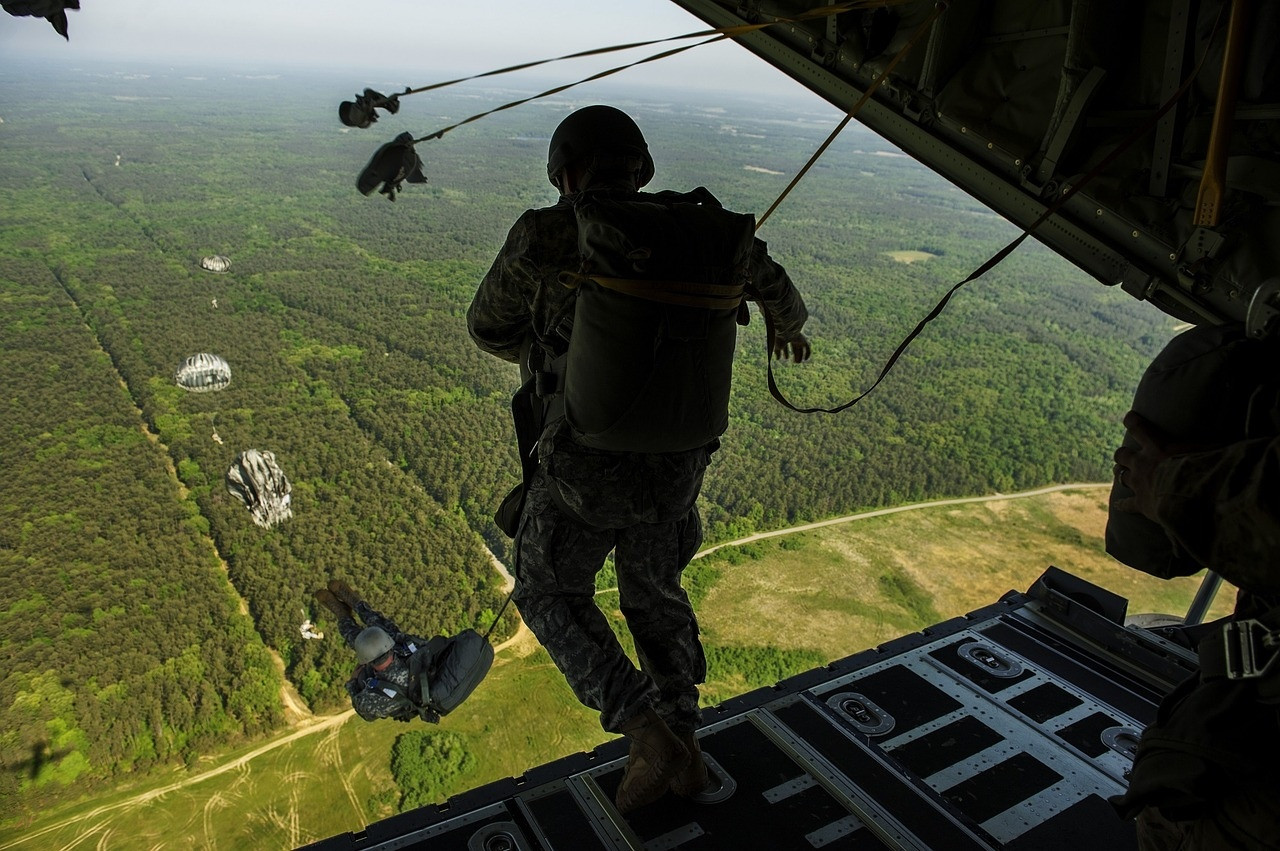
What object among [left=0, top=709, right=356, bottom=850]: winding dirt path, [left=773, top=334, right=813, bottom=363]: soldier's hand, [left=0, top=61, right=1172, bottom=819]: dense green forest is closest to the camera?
[left=773, top=334, right=813, bottom=363]: soldier's hand

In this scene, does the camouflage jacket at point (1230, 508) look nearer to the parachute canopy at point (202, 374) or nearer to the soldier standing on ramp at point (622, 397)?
the soldier standing on ramp at point (622, 397)

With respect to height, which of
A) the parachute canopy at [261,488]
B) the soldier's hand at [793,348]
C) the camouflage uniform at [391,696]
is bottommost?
the parachute canopy at [261,488]

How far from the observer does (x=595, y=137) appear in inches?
88.5

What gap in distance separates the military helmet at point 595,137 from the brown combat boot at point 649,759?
63.1 inches

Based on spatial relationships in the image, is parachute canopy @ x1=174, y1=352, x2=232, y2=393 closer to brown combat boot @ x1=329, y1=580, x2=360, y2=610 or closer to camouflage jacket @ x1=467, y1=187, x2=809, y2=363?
brown combat boot @ x1=329, y1=580, x2=360, y2=610

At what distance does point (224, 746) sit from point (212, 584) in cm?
939

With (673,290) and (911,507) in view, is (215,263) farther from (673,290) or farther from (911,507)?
(673,290)

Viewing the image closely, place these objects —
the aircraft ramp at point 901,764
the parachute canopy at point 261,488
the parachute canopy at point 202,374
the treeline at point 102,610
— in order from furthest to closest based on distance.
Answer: the parachute canopy at point 202,374, the parachute canopy at point 261,488, the treeline at point 102,610, the aircraft ramp at point 901,764

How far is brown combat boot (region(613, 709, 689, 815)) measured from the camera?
2.26 meters

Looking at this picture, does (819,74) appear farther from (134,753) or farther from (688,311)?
(134,753)

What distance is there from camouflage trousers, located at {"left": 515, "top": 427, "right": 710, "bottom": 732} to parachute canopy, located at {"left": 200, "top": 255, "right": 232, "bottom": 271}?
67.6 metres

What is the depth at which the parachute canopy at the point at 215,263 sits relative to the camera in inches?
2386

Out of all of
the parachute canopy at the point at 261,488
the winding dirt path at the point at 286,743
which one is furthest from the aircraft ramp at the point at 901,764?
the parachute canopy at the point at 261,488

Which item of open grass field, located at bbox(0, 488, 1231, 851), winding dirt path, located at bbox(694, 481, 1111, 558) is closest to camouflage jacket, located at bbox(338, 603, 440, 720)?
open grass field, located at bbox(0, 488, 1231, 851)
